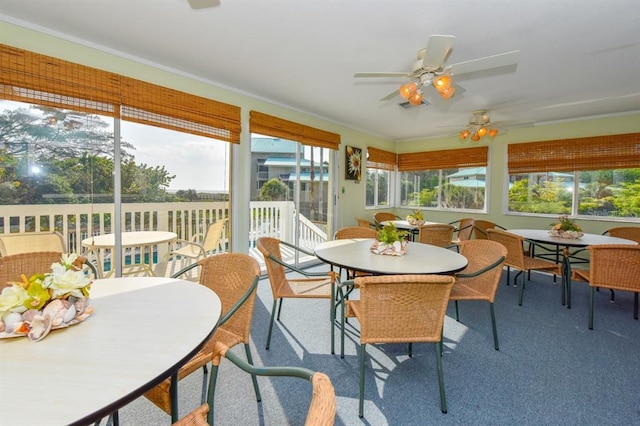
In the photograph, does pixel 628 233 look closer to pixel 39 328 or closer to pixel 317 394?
pixel 317 394

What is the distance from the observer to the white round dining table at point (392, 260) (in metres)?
1.96

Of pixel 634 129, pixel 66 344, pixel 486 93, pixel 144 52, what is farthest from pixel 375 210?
pixel 66 344

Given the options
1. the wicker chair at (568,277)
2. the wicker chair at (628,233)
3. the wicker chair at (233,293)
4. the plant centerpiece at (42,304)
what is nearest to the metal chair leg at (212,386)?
the wicker chair at (233,293)

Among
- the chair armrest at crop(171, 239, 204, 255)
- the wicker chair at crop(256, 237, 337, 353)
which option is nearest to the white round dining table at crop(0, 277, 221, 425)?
the wicker chair at crop(256, 237, 337, 353)

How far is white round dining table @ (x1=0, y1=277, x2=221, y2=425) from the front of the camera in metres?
0.70

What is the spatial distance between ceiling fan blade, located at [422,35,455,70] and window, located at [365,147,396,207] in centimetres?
375

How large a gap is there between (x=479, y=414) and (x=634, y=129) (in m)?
5.04

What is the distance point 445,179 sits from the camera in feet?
20.8

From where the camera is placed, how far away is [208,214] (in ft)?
12.4

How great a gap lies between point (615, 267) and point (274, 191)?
3907 millimetres

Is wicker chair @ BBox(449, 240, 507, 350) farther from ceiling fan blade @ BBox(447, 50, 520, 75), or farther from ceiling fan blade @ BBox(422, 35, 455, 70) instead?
ceiling fan blade @ BBox(422, 35, 455, 70)

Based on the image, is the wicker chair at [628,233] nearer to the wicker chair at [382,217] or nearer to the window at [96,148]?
the wicker chair at [382,217]

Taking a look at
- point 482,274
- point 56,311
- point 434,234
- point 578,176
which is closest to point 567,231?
point 434,234

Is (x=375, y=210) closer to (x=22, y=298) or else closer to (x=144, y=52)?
(x=144, y=52)
